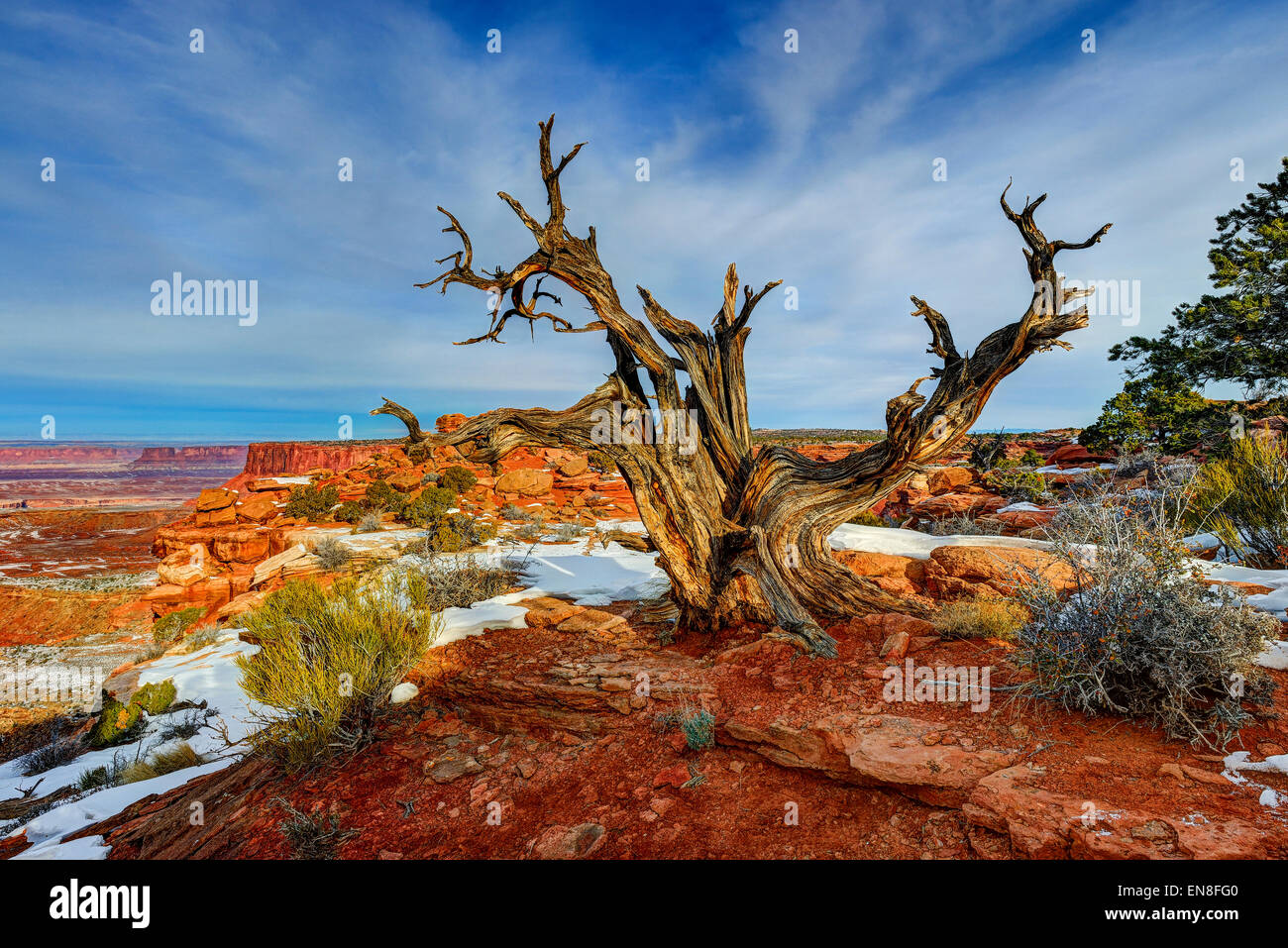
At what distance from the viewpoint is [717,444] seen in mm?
6844

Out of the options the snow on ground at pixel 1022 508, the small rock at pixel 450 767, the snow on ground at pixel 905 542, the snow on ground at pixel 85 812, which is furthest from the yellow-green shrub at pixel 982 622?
the snow on ground at pixel 1022 508

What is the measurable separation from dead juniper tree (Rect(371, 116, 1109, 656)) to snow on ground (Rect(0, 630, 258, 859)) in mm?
3643

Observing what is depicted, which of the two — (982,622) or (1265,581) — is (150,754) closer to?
(982,622)

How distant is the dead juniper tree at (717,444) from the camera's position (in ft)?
18.4

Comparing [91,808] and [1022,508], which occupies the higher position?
[1022,508]

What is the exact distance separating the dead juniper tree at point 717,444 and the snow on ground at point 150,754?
3643 millimetres

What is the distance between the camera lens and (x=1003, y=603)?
5.25 metres

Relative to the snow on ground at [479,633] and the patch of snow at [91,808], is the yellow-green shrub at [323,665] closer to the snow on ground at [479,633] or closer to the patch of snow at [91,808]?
the snow on ground at [479,633]

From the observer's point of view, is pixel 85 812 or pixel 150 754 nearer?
pixel 85 812

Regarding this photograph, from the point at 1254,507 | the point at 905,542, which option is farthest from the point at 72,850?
the point at 1254,507

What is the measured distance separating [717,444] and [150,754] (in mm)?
6651

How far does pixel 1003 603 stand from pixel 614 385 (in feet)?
14.3

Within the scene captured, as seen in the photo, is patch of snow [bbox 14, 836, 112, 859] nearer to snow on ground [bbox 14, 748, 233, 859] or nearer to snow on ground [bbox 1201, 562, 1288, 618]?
snow on ground [bbox 14, 748, 233, 859]
